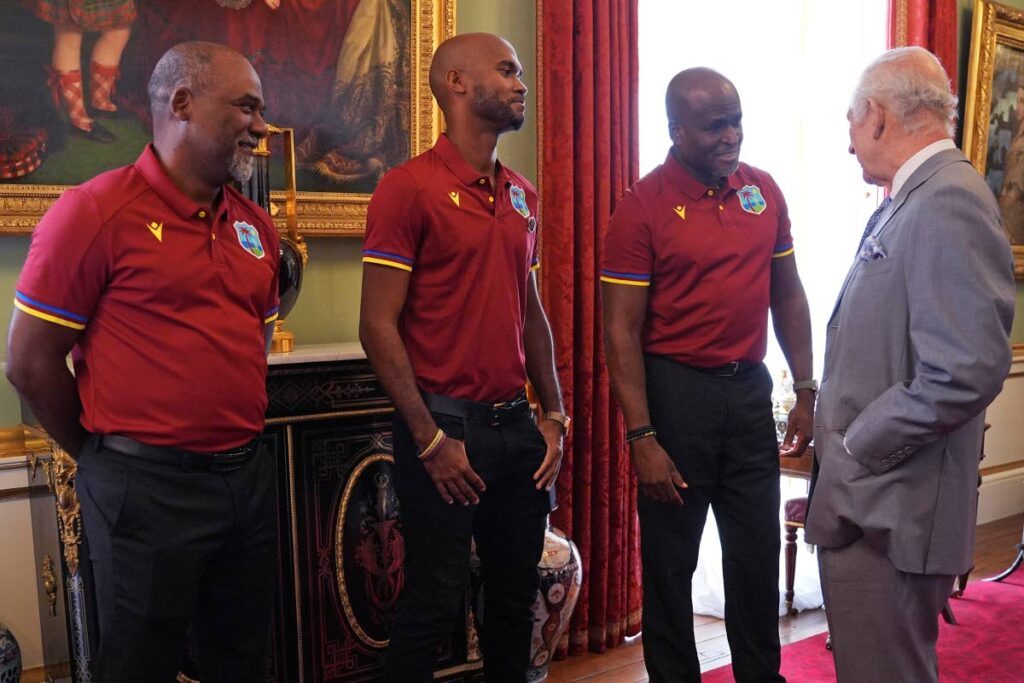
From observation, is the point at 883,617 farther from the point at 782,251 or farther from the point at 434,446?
the point at 782,251

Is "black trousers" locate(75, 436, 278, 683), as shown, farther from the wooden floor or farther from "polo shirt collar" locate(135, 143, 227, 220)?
the wooden floor

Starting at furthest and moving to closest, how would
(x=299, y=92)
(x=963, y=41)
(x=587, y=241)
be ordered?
1. (x=963, y=41)
2. (x=587, y=241)
3. (x=299, y=92)

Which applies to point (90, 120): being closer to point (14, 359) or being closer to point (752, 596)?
point (14, 359)

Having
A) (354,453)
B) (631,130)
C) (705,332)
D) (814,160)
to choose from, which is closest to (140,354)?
(354,453)

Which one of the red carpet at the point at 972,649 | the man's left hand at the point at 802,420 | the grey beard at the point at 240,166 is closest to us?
the grey beard at the point at 240,166

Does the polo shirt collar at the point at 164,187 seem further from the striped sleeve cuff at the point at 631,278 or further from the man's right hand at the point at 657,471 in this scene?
the man's right hand at the point at 657,471

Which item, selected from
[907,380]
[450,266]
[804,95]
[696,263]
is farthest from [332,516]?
A: [804,95]

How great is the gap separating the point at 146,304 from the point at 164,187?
10.1 inches

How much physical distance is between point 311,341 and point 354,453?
0.59m

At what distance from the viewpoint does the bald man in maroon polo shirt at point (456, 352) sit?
217 cm

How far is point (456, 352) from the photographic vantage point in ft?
7.32

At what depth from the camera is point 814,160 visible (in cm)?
473

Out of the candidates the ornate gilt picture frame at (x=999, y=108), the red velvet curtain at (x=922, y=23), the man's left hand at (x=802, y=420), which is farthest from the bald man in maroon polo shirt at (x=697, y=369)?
the ornate gilt picture frame at (x=999, y=108)

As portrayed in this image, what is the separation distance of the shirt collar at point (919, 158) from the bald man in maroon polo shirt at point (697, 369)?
0.62 m
